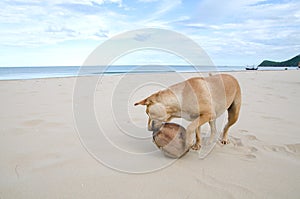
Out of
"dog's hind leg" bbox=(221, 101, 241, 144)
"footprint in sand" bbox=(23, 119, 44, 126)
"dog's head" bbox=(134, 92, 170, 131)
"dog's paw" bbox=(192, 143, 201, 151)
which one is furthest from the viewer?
"footprint in sand" bbox=(23, 119, 44, 126)

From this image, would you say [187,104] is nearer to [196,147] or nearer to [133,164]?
[196,147]

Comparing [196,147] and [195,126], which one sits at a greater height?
[195,126]

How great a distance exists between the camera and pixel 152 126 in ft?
8.94

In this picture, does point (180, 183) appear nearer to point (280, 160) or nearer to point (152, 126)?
point (152, 126)

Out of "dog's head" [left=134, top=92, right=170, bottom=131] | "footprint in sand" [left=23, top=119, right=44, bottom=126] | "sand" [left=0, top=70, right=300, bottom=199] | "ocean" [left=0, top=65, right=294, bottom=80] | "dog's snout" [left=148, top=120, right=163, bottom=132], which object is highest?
"ocean" [left=0, top=65, right=294, bottom=80]

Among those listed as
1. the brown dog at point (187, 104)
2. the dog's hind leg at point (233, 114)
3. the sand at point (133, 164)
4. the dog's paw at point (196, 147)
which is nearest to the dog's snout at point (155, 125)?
the brown dog at point (187, 104)

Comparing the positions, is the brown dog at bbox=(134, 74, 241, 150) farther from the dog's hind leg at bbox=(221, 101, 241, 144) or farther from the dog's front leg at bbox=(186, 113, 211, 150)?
the dog's hind leg at bbox=(221, 101, 241, 144)

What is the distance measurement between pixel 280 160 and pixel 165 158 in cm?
129

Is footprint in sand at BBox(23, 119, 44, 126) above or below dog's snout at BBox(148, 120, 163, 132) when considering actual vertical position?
below

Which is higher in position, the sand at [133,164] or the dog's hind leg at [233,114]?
the dog's hind leg at [233,114]

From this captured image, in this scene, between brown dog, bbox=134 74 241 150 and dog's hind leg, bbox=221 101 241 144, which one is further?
dog's hind leg, bbox=221 101 241 144

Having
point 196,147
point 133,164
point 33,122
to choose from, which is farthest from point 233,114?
point 33,122

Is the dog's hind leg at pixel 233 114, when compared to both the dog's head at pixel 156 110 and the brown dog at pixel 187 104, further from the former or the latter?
the dog's head at pixel 156 110

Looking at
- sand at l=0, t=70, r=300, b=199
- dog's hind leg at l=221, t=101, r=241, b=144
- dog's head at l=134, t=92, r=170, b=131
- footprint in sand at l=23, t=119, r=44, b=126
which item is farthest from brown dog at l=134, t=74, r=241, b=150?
footprint in sand at l=23, t=119, r=44, b=126
